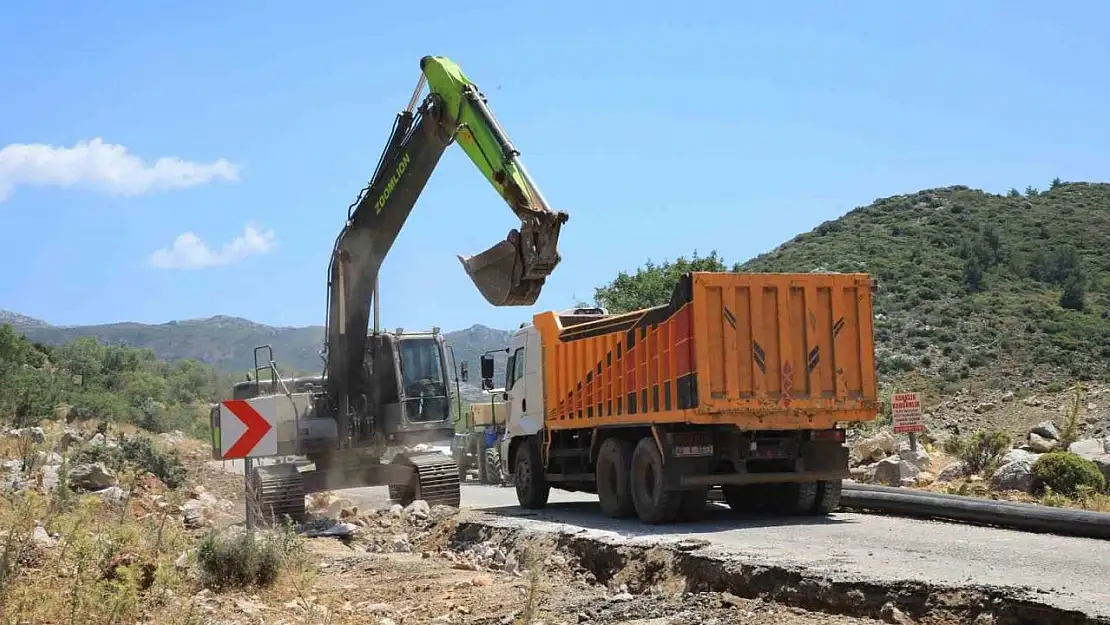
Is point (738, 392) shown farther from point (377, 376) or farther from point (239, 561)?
point (377, 376)

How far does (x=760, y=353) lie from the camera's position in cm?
1302

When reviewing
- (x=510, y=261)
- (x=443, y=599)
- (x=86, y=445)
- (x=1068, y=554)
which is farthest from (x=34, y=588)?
(x=86, y=445)

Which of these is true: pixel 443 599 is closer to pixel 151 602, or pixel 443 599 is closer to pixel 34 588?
pixel 151 602

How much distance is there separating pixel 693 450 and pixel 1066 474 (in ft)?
22.3

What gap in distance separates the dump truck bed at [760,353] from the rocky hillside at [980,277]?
27446 mm

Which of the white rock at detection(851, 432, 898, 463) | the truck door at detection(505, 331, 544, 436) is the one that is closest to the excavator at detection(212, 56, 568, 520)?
the truck door at detection(505, 331, 544, 436)

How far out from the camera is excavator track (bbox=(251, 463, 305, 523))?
50.8 ft

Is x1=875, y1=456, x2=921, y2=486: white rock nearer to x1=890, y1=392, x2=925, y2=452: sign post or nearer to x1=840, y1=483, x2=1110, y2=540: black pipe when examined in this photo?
x1=890, y1=392, x2=925, y2=452: sign post

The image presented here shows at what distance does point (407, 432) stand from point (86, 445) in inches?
365

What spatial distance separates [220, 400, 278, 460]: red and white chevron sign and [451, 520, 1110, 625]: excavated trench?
117 inches

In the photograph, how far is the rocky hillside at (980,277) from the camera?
137ft

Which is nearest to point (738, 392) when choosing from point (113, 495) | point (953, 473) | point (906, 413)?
point (113, 495)

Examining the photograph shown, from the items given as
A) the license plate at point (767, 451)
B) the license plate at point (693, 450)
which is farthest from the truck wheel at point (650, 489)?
the license plate at point (767, 451)

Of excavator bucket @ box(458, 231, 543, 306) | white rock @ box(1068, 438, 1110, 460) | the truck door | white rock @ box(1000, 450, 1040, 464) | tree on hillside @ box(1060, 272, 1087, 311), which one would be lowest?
white rock @ box(1000, 450, 1040, 464)
